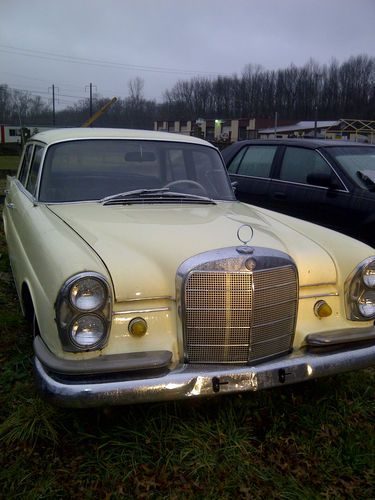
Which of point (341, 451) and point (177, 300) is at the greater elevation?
point (177, 300)

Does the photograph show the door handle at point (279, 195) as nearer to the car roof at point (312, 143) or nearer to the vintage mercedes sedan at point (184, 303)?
the car roof at point (312, 143)

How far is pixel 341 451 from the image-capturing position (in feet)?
8.50

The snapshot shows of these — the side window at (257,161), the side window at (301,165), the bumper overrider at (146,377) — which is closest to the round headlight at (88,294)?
the bumper overrider at (146,377)

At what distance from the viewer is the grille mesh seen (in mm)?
2387

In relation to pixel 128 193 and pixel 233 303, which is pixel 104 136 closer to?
pixel 128 193

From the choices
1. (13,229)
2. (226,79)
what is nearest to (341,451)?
(13,229)

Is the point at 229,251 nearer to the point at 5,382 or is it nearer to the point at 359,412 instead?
the point at 359,412

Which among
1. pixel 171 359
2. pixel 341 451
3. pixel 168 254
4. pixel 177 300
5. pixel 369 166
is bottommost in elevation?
pixel 341 451

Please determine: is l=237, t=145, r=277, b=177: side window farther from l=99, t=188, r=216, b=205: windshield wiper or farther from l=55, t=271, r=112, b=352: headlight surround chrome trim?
l=55, t=271, r=112, b=352: headlight surround chrome trim

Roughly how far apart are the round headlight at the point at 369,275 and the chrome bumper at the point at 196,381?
46cm

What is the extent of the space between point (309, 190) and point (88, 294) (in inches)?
162

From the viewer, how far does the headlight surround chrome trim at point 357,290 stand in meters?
2.82

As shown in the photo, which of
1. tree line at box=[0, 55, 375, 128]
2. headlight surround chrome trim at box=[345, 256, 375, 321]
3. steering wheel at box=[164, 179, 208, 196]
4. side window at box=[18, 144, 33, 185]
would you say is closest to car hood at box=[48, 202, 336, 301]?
headlight surround chrome trim at box=[345, 256, 375, 321]

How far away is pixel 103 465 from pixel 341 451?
130cm
